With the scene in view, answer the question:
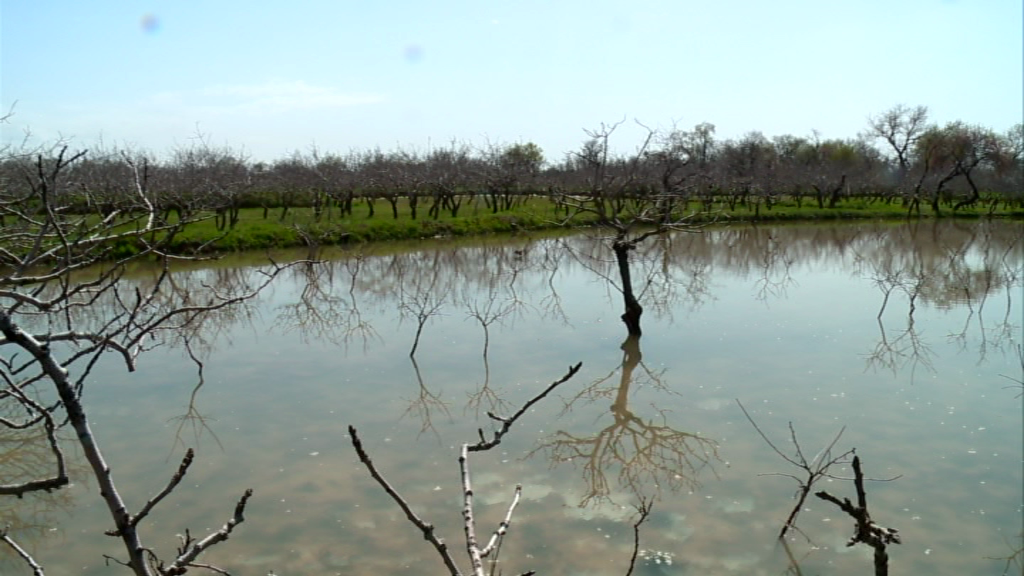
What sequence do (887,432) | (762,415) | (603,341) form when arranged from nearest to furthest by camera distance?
(887,432) < (762,415) < (603,341)

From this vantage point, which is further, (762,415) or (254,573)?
(762,415)

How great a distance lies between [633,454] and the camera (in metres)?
7.81

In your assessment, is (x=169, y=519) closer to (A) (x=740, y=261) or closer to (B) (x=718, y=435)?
(B) (x=718, y=435)

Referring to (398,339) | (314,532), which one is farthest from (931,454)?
(398,339)

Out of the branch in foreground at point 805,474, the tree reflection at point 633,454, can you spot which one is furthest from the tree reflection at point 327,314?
the branch in foreground at point 805,474

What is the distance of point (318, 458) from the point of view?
7.80 metres

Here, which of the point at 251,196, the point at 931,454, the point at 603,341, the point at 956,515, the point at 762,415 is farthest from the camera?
the point at 251,196

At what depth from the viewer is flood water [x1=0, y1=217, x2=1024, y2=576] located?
19.4ft

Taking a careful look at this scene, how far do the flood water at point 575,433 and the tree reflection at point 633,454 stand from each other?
3cm

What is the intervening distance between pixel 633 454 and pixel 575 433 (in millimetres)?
798

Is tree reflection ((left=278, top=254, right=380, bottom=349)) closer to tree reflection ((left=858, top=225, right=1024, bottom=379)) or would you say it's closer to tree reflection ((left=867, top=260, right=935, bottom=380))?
tree reflection ((left=867, top=260, right=935, bottom=380))

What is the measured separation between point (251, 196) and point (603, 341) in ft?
104

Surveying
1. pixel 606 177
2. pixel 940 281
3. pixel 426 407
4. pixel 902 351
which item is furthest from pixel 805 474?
pixel 606 177

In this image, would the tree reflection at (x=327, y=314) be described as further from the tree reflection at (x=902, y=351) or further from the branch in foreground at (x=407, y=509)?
the branch in foreground at (x=407, y=509)
